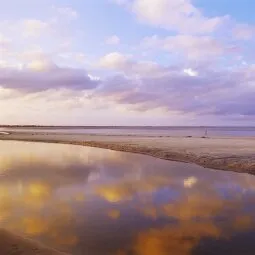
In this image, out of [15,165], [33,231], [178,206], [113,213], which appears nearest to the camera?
[33,231]

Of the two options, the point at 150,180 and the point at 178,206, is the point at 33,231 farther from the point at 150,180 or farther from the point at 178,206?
the point at 150,180

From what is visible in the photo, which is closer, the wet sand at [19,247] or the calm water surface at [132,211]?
the wet sand at [19,247]

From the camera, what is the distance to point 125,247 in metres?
8.24

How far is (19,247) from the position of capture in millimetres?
7949

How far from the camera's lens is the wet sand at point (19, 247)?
25.1ft

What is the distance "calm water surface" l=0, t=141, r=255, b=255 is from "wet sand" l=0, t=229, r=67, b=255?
0.36 meters

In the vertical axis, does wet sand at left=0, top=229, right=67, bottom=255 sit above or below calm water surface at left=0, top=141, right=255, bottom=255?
below

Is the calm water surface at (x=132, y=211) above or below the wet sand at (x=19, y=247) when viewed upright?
above

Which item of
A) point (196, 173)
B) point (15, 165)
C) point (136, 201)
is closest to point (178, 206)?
point (136, 201)

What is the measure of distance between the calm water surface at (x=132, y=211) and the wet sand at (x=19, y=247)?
363mm

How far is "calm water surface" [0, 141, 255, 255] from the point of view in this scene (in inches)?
334

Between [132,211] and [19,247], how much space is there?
441 centimetres

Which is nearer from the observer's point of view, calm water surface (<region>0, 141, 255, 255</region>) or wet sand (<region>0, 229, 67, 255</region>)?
→ wet sand (<region>0, 229, 67, 255</region>)

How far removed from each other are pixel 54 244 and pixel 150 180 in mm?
9649
